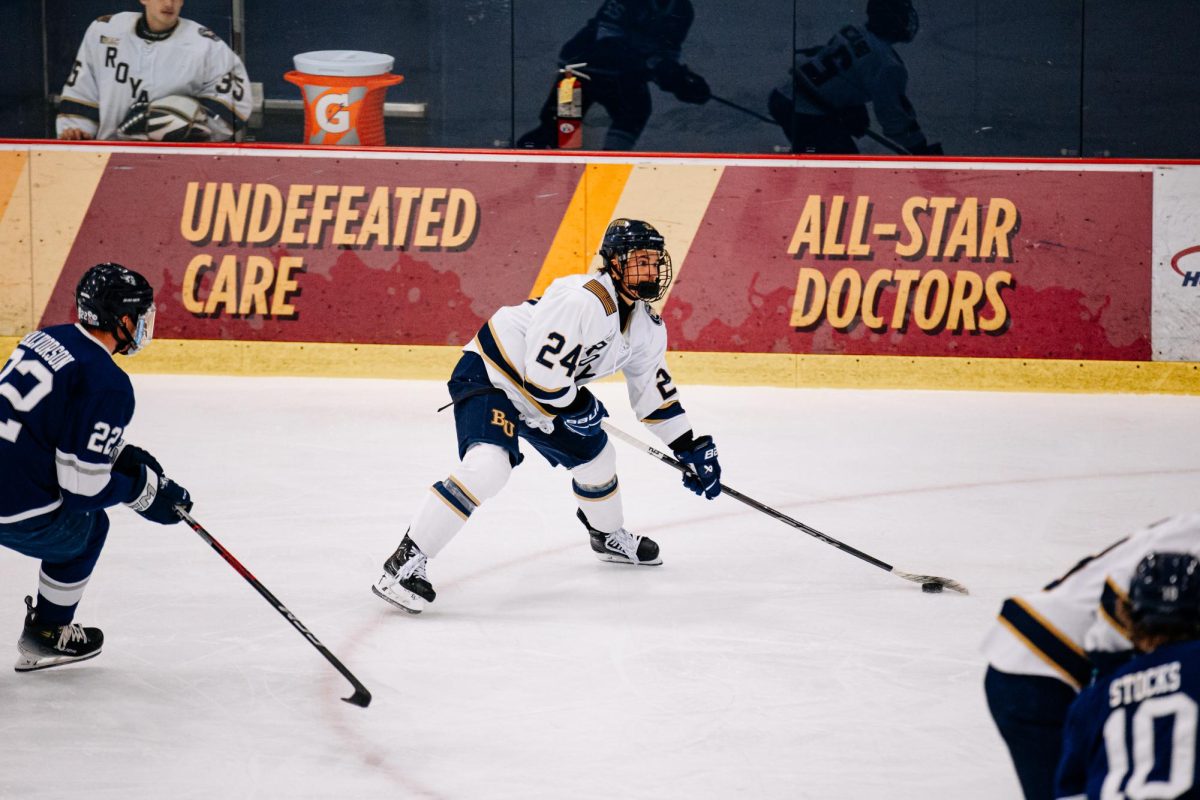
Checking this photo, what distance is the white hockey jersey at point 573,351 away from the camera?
12.6 ft

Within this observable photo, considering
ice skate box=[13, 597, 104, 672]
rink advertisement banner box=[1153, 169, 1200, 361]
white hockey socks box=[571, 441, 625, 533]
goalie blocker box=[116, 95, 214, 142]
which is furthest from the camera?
goalie blocker box=[116, 95, 214, 142]

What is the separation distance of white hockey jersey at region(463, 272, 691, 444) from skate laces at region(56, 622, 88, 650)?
1.22 metres

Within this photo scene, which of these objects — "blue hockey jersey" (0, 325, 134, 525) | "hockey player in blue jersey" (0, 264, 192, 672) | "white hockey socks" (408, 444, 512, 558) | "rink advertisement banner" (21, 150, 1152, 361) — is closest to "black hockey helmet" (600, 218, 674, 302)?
"white hockey socks" (408, 444, 512, 558)

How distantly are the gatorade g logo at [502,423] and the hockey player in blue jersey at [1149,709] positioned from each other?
223cm

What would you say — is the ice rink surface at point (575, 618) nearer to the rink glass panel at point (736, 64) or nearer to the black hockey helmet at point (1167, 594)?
the black hockey helmet at point (1167, 594)

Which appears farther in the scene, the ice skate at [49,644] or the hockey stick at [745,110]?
the hockey stick at [745,110]

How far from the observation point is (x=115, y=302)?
124 inches

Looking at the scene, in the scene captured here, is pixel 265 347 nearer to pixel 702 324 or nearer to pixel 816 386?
pixel 702 324

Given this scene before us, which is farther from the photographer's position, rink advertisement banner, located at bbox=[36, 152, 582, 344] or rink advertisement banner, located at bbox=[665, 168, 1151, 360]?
rink advertisement banner, located at bbox=[36, 152, 582, 344]

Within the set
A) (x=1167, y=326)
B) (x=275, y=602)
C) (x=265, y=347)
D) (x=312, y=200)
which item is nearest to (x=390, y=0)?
(x=312, y=200)

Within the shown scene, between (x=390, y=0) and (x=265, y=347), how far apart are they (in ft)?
6.15

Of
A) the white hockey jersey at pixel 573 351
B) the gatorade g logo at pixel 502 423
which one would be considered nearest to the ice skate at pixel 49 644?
the gatorade g logo at pixel 502 423

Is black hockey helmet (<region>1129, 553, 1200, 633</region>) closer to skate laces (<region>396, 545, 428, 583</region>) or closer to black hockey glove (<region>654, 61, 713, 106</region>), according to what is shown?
skate laces (<region>396, 545, 428, 583</region>)

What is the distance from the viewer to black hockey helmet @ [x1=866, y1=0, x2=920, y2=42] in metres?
7.44
